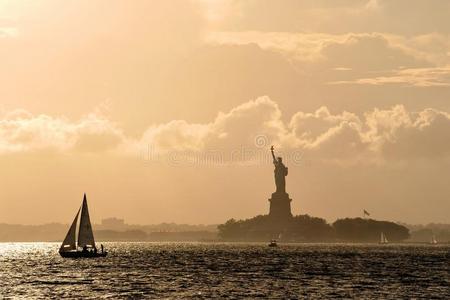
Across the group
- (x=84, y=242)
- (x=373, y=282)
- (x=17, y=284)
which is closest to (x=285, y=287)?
(x=373, y=282)

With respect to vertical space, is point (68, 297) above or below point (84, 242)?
below

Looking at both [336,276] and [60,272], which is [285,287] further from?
[60,272]

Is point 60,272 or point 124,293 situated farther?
point 60,272

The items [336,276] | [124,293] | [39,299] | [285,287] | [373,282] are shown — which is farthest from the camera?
[336,276]

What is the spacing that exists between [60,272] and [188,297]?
5422 centimetres

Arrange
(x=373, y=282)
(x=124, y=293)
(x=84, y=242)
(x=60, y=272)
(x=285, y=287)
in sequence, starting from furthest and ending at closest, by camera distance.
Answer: (x=84, y=242), (x=60, y=272), (x=373, y=282), (x=285, y=287), (x=124, y=293)

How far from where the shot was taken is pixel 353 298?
90875 millimetres

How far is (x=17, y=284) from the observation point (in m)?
111

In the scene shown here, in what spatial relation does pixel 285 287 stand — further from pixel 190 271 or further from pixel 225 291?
pixel 190 271

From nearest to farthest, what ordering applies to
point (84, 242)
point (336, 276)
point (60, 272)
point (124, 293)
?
point (124, 293), point (336, 276), point (60, 272), point (84, 242)

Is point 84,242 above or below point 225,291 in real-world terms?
above

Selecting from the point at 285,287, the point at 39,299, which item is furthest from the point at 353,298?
the point at 39,299

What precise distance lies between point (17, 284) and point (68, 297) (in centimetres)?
2330

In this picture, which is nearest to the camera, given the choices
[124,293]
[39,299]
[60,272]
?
[39,299]
